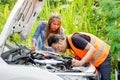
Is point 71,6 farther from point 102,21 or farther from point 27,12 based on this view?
point 27,12

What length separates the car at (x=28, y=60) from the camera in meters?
5.87

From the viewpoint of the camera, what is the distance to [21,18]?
6301 mm

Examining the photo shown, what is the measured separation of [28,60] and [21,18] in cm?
54

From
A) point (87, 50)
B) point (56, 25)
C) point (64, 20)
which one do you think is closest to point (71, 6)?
point (64, 20)

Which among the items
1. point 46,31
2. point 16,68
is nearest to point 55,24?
point 46,31

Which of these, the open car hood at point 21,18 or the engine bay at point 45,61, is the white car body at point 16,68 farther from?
the engine bay at point 45,61

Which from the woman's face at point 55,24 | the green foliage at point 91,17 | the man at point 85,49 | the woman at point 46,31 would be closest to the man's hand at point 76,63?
the man at point 85,49

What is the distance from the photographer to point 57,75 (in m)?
6.05

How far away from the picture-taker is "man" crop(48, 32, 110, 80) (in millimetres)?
6668

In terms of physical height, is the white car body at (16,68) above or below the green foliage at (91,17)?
above

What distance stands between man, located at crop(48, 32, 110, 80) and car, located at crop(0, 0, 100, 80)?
0.14 meters

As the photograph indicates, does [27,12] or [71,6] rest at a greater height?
[27,12]

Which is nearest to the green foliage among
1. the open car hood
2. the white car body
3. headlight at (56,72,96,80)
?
the open car hood

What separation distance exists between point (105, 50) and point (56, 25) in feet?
3.15
